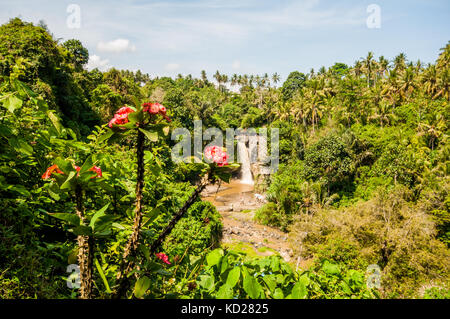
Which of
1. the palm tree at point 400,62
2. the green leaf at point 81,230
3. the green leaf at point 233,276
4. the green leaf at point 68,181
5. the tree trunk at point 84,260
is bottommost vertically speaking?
the green leaf at point 233,276

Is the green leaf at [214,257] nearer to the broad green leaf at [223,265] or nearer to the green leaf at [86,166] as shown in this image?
the broad green leaf at [223,265]

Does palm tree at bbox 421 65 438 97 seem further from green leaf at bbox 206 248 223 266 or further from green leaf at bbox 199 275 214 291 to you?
green leaf at bbox 199 275 214 291

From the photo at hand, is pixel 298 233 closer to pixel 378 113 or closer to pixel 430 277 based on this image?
pixel 430 277

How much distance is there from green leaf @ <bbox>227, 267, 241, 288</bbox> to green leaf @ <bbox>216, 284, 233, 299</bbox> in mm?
22

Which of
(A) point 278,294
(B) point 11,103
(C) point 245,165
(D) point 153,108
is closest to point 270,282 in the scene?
(A) point 278,294

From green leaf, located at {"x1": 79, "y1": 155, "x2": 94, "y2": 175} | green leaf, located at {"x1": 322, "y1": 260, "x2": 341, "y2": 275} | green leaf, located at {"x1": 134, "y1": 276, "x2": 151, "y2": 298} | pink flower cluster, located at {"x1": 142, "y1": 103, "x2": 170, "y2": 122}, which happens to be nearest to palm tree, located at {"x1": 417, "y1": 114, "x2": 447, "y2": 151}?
green leaf, located at {"x1": 322, "y1": 260, "x2": 341, "y2": 275}

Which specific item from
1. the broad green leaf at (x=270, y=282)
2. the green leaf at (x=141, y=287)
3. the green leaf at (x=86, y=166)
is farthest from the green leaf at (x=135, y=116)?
the broad green leaf at (x=270, y=282)

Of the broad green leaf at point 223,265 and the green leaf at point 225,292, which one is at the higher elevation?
the broad green leaf at point 223,265

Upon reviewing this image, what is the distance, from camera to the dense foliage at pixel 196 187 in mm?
1477

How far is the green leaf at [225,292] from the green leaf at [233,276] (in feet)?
0.07

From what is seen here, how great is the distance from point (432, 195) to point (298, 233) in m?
8.67

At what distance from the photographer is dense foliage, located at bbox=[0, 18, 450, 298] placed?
1477 mm

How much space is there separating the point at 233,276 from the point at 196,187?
0.57 meters
